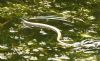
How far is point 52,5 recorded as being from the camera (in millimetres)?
14195

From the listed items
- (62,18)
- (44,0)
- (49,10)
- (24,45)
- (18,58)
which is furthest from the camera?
(44,0)

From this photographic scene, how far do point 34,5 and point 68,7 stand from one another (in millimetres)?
1302

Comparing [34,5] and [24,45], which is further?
[34,5]

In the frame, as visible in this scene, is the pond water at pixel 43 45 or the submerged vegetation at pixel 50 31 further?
the submerged vegetation at pixel 50 31

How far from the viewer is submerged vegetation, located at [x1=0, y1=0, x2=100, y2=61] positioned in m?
9.66

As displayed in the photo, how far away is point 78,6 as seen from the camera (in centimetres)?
1435

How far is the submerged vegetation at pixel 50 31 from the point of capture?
9.66 m

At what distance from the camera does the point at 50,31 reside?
37.8ft

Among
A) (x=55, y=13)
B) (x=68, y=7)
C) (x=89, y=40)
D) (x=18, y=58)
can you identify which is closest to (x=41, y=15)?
(x=55, y=13)

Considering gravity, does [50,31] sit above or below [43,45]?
above

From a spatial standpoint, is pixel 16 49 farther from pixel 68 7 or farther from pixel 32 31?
pixel 68 7

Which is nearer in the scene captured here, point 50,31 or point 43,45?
point 43,45

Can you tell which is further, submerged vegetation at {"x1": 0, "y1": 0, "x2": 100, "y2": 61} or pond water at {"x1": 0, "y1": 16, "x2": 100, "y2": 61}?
submerged vegetation at {"x1": 0, "y1": 0, "x2": 100, "y2": 61}

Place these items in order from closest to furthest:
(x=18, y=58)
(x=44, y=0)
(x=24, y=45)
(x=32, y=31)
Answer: (x=18, y=58) → (x=24, y=45) → (x=32, y=31) → (x=44, y=0)
